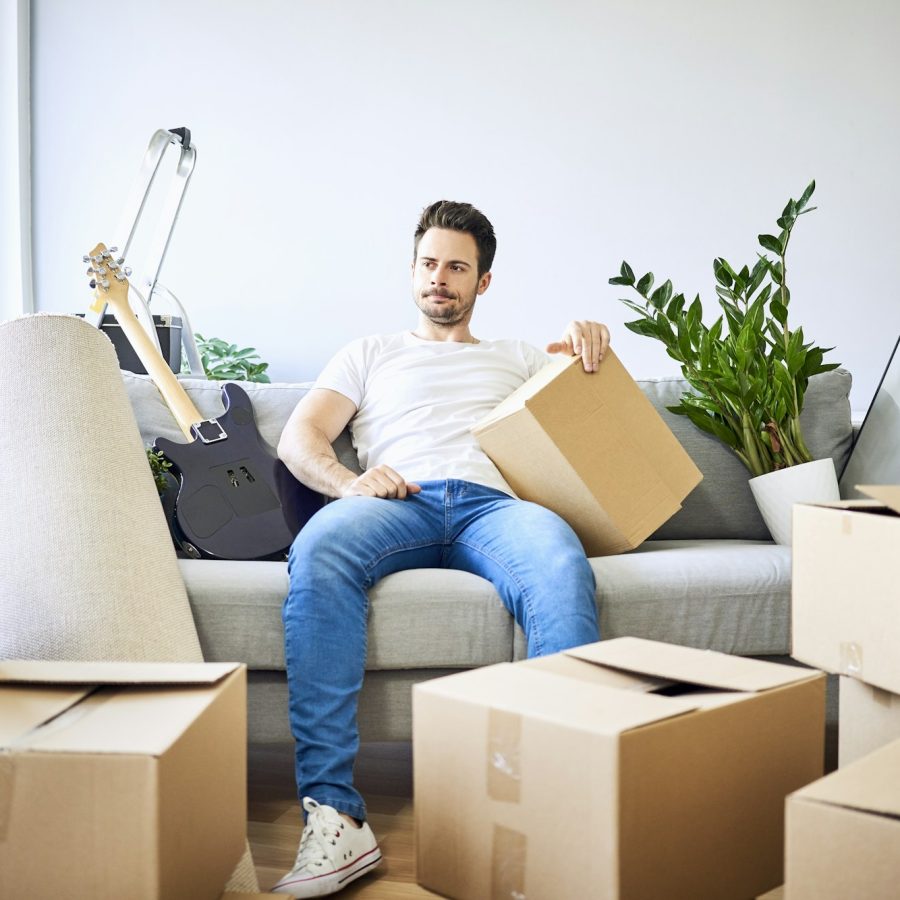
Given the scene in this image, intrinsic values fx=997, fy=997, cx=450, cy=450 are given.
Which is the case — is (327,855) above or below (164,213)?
below

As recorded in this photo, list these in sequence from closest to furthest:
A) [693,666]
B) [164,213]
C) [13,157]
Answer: [693,666] < [164,213] < [13,157]

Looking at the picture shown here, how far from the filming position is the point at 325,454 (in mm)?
1862

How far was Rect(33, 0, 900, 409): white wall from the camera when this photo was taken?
3.44 metres

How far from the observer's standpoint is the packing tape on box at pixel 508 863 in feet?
2.81

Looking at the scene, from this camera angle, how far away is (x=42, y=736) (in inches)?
32.0

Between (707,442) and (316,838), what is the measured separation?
1226mm

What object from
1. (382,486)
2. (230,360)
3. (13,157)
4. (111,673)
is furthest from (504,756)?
(13,157)

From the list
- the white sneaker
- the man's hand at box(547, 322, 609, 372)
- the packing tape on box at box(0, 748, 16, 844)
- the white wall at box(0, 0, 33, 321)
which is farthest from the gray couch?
the white wall at box(0, 0, 33, 321)

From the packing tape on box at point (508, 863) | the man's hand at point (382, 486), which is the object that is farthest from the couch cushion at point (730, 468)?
the packing tape on box at point (508, 863)

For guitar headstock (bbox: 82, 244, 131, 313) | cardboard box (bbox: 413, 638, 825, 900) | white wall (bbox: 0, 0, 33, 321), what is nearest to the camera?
cardboard box (bbox: 413, 638, 825, 900)

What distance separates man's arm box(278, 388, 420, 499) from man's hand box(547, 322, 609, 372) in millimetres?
385

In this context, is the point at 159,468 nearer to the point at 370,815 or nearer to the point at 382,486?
the point at 382,486

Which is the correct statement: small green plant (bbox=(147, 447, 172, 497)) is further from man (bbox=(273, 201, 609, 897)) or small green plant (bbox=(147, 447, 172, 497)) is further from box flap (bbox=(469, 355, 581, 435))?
box flap (bbox=(469, 355, 581, 435))

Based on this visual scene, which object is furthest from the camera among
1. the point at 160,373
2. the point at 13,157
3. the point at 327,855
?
the point at 13,157
